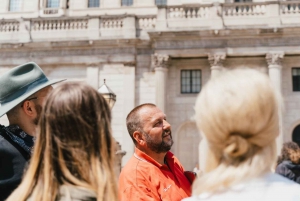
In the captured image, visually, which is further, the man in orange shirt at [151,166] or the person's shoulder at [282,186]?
the man in orange shirt at [151,166]

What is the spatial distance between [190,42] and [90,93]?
19.5 meters

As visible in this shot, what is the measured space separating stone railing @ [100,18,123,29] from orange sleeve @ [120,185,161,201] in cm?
1941

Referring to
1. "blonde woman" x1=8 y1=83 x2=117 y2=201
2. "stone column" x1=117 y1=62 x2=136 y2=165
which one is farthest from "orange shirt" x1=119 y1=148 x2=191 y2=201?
"stone column" x1=117 y1=62 x2=136 y2=165

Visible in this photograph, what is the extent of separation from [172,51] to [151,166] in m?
17.5

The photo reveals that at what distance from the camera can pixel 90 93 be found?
2305 millimetres

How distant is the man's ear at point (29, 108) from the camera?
11.4ft

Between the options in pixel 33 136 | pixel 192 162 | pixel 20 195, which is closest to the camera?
pixel 20 195

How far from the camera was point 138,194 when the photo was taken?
3.81 metres

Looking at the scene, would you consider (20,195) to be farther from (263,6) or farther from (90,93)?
(263,6)

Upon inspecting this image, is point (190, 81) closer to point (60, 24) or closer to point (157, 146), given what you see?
point (60, 24)

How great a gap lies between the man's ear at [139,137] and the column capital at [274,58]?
1726 cm

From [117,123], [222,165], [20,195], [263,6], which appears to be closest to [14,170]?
[20,195]

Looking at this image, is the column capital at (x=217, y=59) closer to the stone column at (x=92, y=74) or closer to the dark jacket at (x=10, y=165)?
the stone column at (x=92, y=74)

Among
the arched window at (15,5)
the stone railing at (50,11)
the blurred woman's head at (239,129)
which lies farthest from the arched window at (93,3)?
the blurred woman's head at (239,129)
